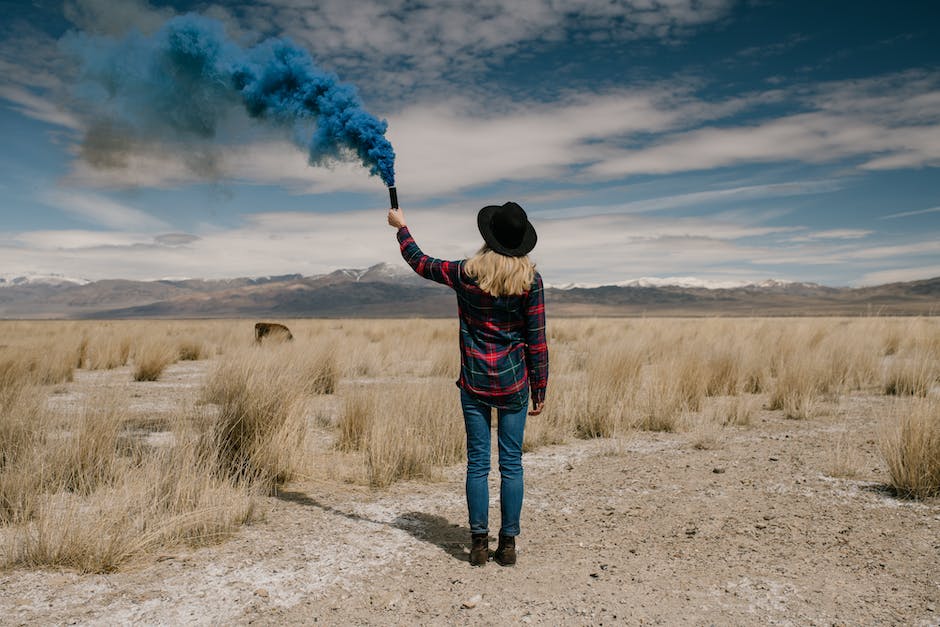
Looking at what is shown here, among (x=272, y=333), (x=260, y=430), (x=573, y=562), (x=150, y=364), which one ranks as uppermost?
(x=272, y=333)

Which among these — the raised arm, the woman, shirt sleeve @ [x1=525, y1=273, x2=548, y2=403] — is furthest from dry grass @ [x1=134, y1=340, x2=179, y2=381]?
shirt sleeve @ [x1=525, y1=273, x2=548, y2=403]

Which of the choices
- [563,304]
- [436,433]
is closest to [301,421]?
[436,433]

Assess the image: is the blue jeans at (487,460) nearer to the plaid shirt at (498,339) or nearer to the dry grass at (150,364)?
A: the plaid shirt at (498,339)

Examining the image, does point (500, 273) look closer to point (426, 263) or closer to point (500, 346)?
point (500, 346)

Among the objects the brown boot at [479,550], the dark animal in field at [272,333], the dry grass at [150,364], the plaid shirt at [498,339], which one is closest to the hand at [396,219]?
the plaid shirt at [498,339]

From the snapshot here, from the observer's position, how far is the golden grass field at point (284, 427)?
427cm

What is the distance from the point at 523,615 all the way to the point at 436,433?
3440 millimetres

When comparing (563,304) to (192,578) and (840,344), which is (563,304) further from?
(192,578)

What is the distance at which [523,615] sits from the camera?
3.33m

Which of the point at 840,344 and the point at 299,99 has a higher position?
the point at 299,99

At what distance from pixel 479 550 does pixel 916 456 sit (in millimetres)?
3667

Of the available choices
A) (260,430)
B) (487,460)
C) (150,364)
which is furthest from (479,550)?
(150,364)

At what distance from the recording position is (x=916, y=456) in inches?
197

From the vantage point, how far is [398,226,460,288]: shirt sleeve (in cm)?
393
